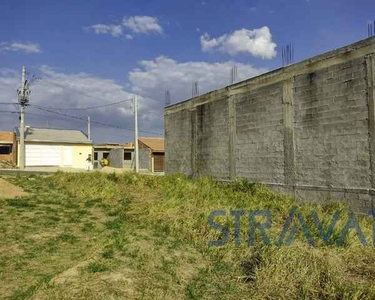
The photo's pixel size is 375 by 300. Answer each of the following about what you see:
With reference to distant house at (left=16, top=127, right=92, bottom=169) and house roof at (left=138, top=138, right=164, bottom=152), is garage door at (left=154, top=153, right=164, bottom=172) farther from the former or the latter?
distant house at (left=16, top=127, right=92, bottom=169)

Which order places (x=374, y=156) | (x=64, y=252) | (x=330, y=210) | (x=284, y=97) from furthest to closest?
(x=284, y=97), (x=330, y=210), (x=374, y=156), (x=64, y=252)

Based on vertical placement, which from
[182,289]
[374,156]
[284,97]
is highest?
A: [284,97]

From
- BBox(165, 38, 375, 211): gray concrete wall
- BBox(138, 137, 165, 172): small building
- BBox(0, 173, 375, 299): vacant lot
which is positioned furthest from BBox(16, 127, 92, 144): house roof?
BBox(0, 173, 375, 299): vacant lot

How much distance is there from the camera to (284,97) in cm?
1046

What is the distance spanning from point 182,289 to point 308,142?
262 inches

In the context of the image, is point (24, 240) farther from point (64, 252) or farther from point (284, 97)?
point (284, 97)

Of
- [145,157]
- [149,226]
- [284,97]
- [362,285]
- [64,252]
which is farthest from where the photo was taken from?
[145,157]

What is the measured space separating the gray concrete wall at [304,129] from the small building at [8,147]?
81.8 feet

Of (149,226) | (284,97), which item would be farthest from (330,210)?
(149,226)

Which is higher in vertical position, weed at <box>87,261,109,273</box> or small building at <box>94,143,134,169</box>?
small building at <box>94,143,134,169</box>

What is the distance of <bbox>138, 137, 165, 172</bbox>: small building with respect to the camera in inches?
1385

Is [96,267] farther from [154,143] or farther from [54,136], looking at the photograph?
[54,136]

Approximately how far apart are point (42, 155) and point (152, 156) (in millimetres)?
10759

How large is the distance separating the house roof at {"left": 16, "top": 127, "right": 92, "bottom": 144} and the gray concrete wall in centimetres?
2460
